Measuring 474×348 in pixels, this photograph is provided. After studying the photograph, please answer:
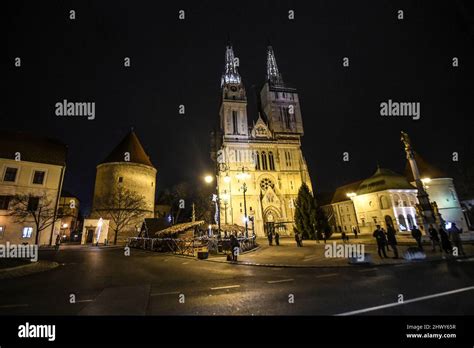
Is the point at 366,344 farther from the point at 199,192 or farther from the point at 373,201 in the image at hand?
the point at 199,192

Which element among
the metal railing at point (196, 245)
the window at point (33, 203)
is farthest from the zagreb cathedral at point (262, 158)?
the window at point (33, 203)

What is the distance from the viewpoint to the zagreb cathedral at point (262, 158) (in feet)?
144

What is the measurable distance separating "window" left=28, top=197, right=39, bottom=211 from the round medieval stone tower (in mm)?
10144

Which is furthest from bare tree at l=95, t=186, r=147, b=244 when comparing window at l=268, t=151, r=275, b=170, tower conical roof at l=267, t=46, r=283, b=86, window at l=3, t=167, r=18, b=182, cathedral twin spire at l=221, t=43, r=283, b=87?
tower conical roof at l=267, t=46, r=283, b=86

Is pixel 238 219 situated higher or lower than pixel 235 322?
higher

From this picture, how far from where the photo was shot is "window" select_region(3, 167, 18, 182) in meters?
25.2

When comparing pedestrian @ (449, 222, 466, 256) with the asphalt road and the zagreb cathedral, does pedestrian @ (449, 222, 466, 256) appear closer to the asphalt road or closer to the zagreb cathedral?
the asphalt road

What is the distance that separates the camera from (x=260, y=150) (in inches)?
1981

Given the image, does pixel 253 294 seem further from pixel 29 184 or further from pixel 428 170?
pixel 428 170

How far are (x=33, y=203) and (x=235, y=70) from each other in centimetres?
5203

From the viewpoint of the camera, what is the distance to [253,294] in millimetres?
6078

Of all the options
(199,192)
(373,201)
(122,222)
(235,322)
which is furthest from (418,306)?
(199,192)

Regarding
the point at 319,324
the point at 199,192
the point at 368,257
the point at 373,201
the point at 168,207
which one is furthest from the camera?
the point at 168,207

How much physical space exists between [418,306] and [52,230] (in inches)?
1416
